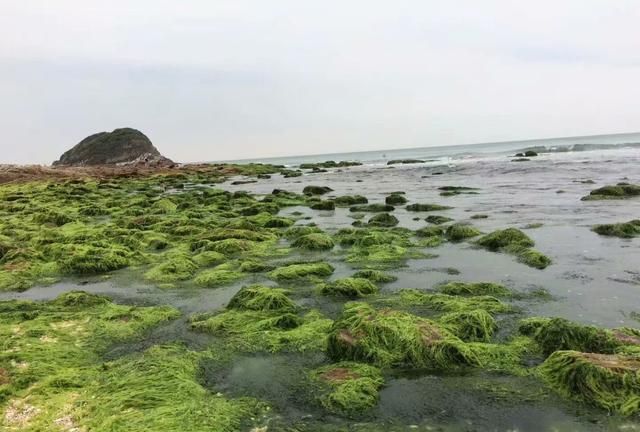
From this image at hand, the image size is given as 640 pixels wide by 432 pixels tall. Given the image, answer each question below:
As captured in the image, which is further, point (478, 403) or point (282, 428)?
point (478, 403)

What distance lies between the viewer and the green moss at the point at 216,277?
26.6 feet

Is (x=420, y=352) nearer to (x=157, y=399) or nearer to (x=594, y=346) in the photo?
(x=594, y=346)

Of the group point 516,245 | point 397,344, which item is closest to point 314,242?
point 516,245

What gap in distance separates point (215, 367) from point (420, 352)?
2256 mm

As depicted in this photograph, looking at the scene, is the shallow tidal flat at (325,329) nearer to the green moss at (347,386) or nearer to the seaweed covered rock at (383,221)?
the green moss at (347,386)

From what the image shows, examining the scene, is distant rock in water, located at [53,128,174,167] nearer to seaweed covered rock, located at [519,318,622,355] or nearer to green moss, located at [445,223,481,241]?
green moss, located at [445,223,481,241]

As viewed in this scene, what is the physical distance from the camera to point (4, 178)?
1378 inches

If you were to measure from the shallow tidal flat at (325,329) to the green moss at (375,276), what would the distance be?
0.04 meters

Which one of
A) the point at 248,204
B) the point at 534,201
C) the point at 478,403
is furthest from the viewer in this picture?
the point at 248,204

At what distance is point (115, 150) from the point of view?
7769 centimetres

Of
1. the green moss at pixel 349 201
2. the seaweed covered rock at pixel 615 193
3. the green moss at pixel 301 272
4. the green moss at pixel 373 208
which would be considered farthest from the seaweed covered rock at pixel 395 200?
the green moss at pixel 301 272

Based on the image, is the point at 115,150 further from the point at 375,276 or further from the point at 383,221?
the point at 375,276

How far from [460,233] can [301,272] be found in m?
4.84

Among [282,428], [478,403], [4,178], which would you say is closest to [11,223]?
[282,428]
